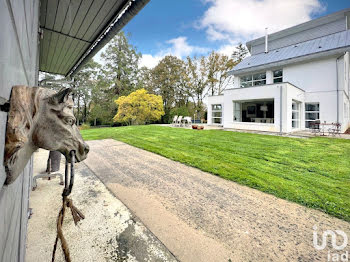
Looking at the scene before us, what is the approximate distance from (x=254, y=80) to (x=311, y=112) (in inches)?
190

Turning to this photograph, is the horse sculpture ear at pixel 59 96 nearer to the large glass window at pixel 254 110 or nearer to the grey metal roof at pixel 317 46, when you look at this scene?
the large glass window at pixel 254 110

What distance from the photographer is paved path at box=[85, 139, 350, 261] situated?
1781 millimetres

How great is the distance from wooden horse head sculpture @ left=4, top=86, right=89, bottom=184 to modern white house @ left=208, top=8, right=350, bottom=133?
11438 millimetres

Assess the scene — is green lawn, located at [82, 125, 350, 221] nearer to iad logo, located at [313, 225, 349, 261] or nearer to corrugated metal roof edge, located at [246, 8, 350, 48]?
iad logo, located at [313, 225, 349, 261]

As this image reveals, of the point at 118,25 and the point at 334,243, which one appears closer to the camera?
the point at 334,243

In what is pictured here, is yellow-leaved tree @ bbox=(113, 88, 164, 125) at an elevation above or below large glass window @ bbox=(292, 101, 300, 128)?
above

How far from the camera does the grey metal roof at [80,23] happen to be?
2041 mm

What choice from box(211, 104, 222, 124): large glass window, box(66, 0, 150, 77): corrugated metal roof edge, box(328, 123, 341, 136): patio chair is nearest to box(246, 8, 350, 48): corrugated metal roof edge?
box(211, 104, 222, 124): large glass window

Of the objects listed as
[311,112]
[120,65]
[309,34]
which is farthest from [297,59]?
[120,65]

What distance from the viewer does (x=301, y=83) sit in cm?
1191

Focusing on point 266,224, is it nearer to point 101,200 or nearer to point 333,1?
point 101,200

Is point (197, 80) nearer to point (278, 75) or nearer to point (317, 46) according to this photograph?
point (278, 75)

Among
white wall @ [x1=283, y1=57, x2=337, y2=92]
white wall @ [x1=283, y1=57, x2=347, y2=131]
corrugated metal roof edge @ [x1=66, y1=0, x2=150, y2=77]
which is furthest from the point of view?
white wall @ [x1=283, y1=57, x2=337, y2=92]

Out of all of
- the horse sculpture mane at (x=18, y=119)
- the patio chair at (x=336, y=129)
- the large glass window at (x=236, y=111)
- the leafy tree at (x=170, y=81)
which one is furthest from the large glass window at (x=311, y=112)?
the leafy tree at (x=170, y=81)
